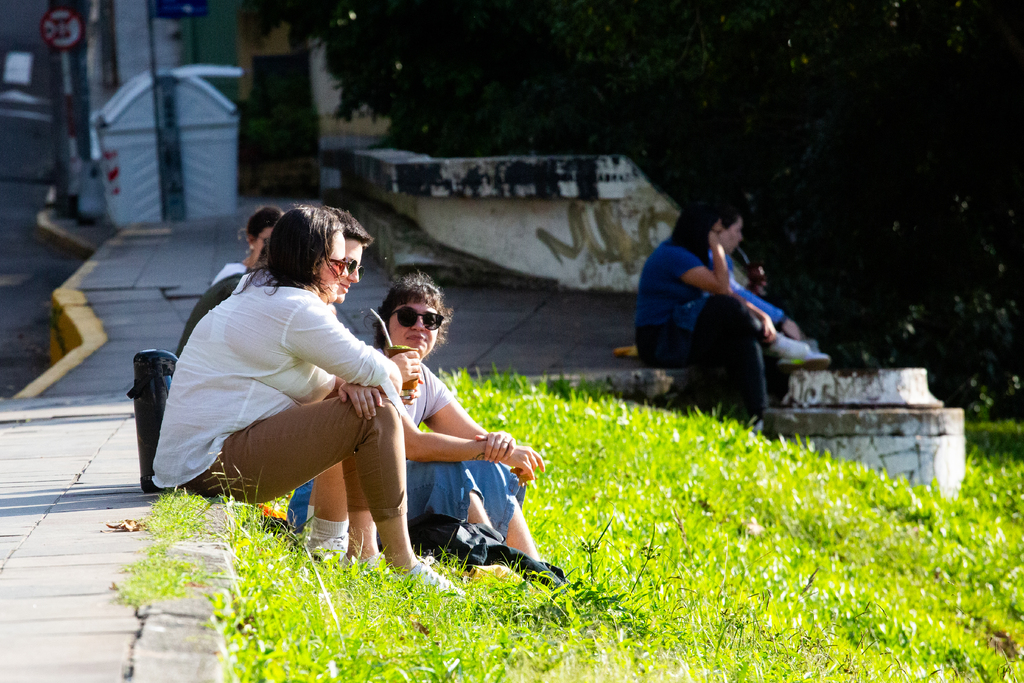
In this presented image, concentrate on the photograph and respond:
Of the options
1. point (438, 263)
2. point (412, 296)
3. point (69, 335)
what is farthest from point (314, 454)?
point (438, 263)

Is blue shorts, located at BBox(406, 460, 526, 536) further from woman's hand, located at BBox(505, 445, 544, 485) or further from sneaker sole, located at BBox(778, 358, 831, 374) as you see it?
sneaker sole, located at BBox(778, 358, 831, 374)

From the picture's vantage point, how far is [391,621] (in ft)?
10.3

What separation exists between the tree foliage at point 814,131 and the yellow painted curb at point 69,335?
3713 millimetres

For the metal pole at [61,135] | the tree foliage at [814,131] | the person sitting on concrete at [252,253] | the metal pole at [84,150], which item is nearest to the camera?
the person sitting on concrete at [252,253]

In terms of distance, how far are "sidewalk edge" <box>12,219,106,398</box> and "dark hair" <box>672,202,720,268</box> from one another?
4.07 metres

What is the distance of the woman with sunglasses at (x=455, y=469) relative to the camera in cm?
404

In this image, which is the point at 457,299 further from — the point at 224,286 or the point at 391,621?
the point at 391,621

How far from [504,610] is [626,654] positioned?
0.43 meters

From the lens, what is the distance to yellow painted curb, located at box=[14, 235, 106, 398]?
7505mm

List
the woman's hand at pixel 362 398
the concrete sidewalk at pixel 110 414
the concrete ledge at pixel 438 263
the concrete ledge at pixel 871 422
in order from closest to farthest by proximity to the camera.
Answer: the concrete sidewalk at pixel 110 414 → the woman's hand at pixel 362 398 → the concrete ledge at pixel 871 422 → the concrete ledge at pixel 438 263

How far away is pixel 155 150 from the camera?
16.0 m

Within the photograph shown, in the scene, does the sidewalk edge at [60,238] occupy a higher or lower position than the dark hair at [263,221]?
lower

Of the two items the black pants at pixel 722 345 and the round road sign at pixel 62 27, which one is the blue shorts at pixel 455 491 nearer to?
the black pants at pixel 722 345

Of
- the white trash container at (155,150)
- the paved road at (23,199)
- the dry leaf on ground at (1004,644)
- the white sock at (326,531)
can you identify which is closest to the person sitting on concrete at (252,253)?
the white sock at (326,531)
